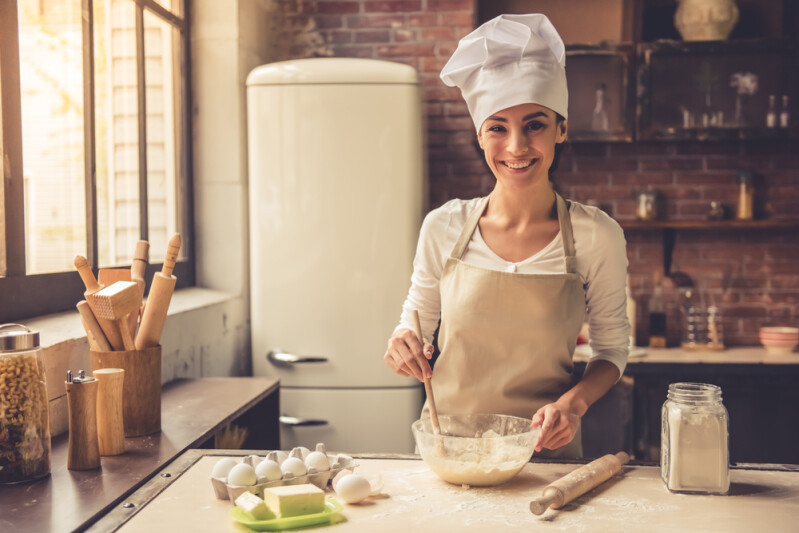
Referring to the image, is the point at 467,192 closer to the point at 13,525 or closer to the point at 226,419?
the point at 226,419

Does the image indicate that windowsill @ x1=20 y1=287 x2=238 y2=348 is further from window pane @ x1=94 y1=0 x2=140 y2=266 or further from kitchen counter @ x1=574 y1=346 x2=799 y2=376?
kitchen counter @ x1=574 y1=346 x2=799 y2=376

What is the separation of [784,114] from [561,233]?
2217 millimetres

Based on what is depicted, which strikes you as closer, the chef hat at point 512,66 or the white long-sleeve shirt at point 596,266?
the chef hat at point 512,66

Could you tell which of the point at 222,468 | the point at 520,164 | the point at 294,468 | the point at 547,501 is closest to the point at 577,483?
the point at 547,501

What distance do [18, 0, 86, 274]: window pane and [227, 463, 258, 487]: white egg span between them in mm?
1224

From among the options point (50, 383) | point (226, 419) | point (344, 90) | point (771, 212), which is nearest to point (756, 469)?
point (226, 419)

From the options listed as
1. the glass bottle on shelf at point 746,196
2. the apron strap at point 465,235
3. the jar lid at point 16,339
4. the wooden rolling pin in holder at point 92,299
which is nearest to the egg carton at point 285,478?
the jar lid at point 16,339

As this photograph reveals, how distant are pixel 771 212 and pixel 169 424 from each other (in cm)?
304

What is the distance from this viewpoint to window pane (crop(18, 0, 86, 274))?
2.17 meters

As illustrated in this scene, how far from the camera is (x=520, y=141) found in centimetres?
169

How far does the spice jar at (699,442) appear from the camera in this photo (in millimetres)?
1287

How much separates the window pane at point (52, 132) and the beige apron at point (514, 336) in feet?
4.06

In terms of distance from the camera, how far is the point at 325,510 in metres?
1.21

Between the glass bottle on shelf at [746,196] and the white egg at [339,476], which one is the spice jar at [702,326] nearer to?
the glass bottle on shelf at [746,196]
